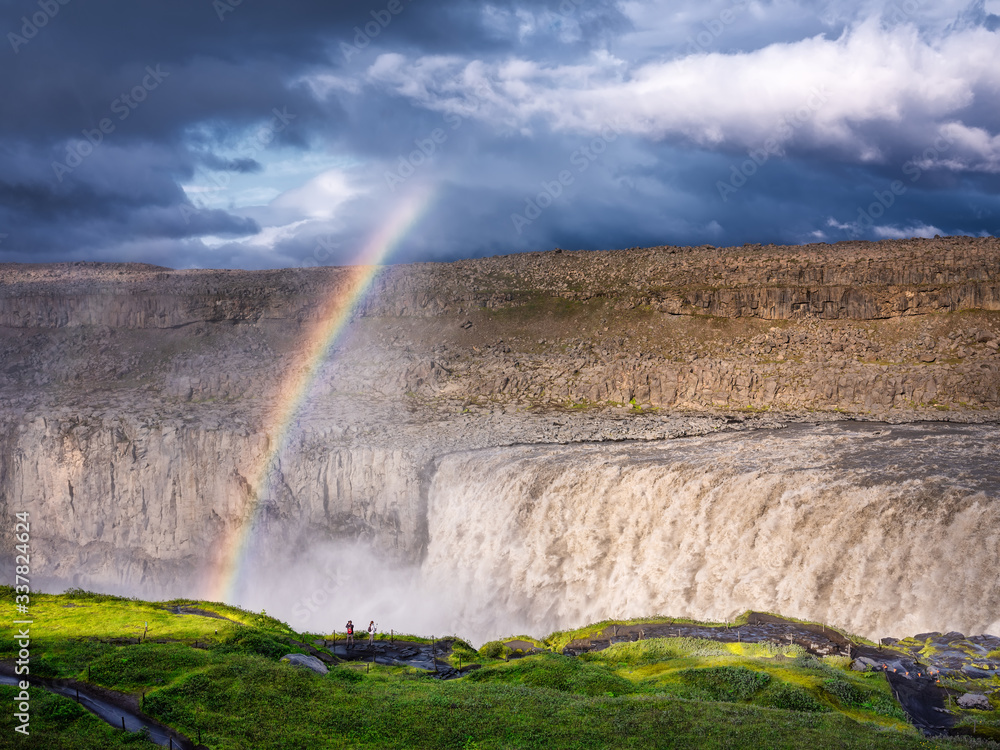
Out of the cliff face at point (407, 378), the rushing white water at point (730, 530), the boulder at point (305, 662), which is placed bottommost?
the boulder at point (305, 662)

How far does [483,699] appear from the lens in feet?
69.1

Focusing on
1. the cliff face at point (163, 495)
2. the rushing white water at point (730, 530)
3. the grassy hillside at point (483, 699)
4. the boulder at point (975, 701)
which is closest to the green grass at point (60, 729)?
the grassy hillside at point (483, 699)

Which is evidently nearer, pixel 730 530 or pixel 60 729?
pixel 60 729

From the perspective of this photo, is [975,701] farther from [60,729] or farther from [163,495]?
[163,495]

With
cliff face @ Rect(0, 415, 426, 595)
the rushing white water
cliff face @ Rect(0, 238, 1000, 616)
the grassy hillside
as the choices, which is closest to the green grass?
the grassy hillside

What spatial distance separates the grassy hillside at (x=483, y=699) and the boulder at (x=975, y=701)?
1663mm

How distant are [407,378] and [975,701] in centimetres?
4812

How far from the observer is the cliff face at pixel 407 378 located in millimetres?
51219

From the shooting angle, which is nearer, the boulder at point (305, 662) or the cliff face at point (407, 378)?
the boulder at point (305, 662)

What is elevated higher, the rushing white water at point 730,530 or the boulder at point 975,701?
the rushing white water at point 730,530

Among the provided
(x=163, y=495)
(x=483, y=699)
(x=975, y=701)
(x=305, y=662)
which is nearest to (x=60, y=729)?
(x=305, y=662)

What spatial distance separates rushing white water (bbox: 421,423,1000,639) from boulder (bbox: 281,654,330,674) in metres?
14.3

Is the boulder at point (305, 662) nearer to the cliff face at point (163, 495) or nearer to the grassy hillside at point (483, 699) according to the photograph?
the grassy hillside at point (483, 699)

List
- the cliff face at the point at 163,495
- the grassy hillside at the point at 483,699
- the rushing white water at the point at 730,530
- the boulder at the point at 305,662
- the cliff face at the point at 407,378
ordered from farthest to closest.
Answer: the cliff face at the point at 163,495
the cliff face at the point at 407,378
the rushing white water at the point at 730,530
the boulder at the point at 305,662
the grassy hillside at the point at 483,699
